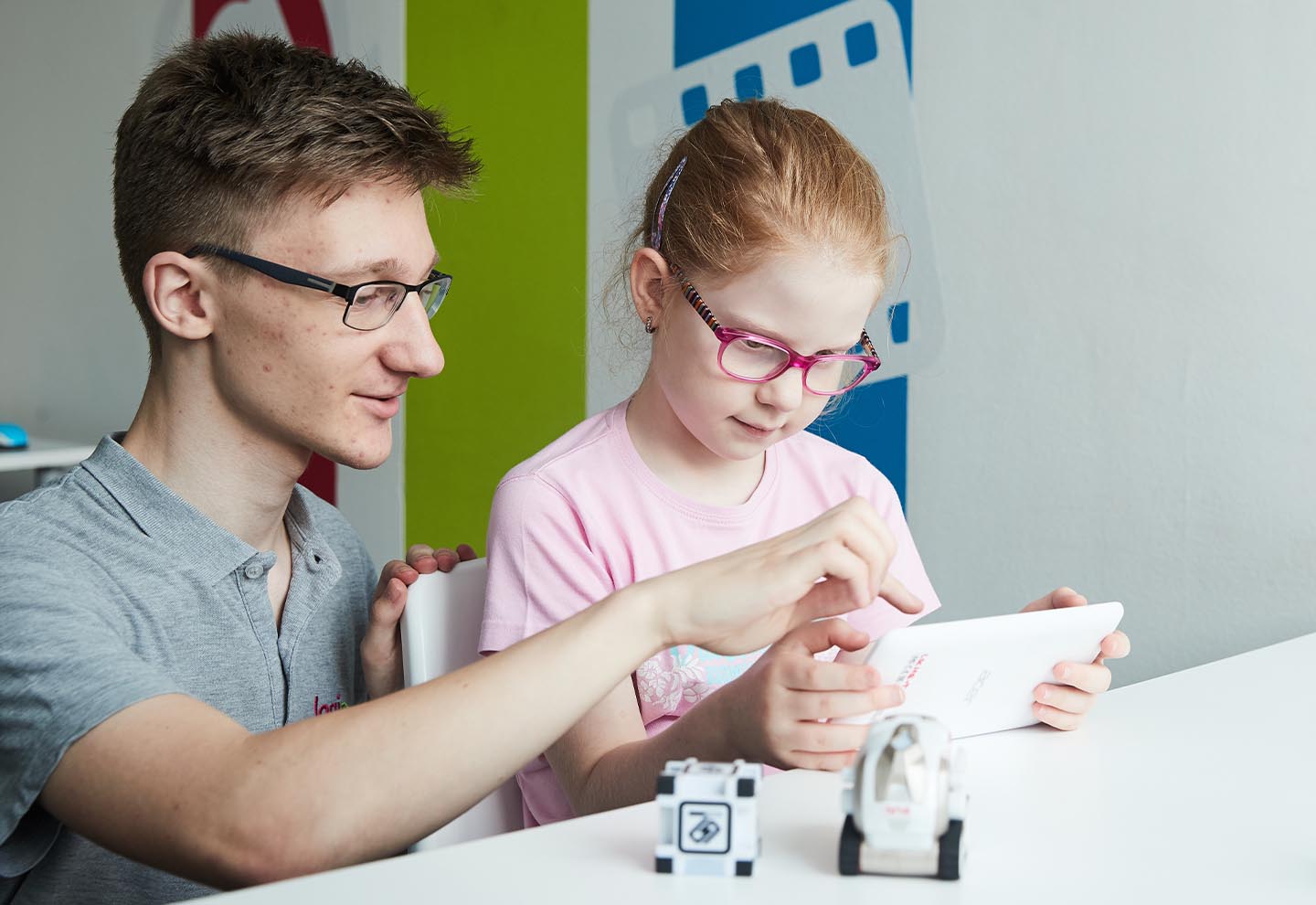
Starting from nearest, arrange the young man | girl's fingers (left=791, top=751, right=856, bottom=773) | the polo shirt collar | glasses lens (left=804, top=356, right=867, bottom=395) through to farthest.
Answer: the young man
girl's fingers (left=791, top=751, right=856, bottom=773)
the polo shirt collar
glasses lens (left=804, top=356, right=867, bottom=395)

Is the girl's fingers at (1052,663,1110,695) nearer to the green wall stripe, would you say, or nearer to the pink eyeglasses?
the pink eyeglasses

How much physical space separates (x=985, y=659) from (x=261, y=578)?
25.9 inches

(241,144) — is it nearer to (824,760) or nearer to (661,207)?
(661,207)

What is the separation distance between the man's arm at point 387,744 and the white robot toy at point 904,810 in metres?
0.16

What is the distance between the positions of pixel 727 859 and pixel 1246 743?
50cm

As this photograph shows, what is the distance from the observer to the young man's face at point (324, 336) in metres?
1.12

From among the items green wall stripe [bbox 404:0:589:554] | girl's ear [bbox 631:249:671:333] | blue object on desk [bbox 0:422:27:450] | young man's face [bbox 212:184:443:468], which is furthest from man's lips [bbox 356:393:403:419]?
blue object on desk [bbox 0:422:27:450]

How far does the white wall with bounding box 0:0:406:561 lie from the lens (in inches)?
143

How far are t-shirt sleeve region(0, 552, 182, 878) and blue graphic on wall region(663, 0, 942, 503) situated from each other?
131 centimetres

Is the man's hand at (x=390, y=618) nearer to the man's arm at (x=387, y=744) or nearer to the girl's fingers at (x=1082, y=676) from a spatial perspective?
the man's arm at (x=387, y=744)

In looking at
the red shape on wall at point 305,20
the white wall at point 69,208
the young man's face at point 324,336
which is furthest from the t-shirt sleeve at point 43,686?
the white wall at point 69,208

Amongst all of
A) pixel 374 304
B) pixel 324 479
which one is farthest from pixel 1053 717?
pixel 324 479

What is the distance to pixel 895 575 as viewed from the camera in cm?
137

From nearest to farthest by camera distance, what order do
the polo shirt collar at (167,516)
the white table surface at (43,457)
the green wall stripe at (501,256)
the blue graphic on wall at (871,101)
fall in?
the polo shirt collar at (167,516) < the blue graphic on wall at (871,101) < the green wall stripe at (501,256) < the white table surface at (43,457)
